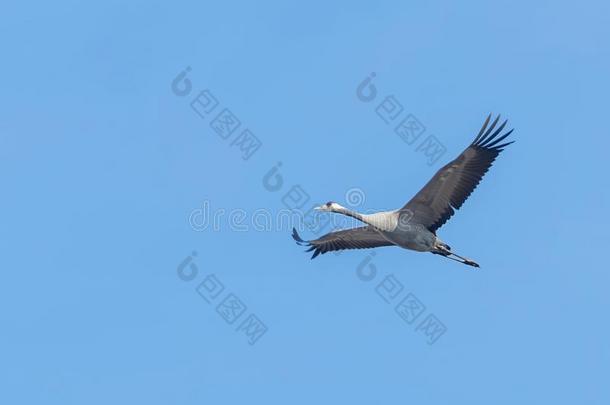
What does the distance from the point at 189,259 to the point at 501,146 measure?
977 cm

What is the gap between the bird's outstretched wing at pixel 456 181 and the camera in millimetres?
47625

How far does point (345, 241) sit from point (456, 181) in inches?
167

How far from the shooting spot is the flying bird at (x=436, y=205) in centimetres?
4769

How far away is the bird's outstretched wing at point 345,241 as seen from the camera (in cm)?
5016

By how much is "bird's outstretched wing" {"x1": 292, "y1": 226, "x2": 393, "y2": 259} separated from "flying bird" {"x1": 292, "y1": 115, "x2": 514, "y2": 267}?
62cm

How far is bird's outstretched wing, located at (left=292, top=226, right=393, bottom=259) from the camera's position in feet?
165

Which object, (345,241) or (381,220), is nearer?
(381,220)

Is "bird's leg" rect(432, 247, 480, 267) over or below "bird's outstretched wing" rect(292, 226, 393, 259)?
below

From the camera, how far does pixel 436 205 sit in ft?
159

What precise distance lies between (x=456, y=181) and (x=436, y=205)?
3.14ft

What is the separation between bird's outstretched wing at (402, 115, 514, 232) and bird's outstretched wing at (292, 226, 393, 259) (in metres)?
1.95

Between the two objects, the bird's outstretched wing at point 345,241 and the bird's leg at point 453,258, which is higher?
the bird's outstretched wing at point 345,241

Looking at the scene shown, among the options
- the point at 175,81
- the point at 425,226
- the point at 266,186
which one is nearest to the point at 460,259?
the point at 425,226

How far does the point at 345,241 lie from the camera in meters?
50.7
